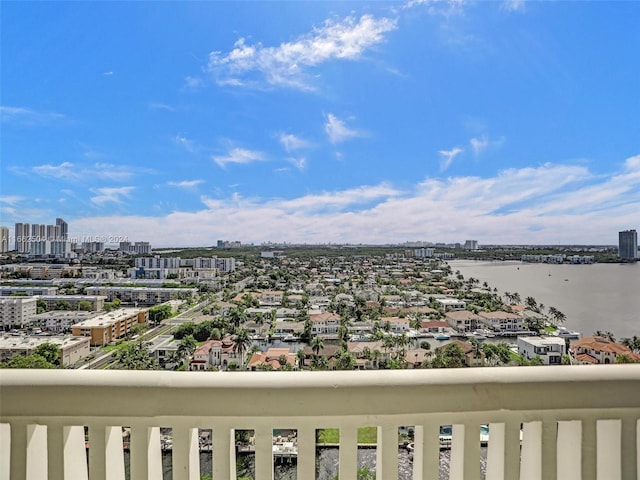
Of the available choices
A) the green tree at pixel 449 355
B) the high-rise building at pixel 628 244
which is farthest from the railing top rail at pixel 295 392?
the high-rise building at pixel 628 244

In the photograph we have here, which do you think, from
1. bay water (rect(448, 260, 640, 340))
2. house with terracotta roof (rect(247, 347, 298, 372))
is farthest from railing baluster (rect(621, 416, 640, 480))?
→ bay water (rect(448, 260, 640, 340))

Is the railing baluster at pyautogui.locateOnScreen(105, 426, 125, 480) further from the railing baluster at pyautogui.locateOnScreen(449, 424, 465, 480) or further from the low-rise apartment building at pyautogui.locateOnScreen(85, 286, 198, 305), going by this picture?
the low-rise apartment building at pyautogui.locateOnScreen(85, 286, 198, 305)

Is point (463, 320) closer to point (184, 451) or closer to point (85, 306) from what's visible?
point (184, 451)

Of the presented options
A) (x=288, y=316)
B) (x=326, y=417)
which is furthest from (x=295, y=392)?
(x=288, y=316)

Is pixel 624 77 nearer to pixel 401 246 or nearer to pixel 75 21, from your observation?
pixel 401 246

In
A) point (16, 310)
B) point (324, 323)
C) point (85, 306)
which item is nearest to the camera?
point (16, 310)

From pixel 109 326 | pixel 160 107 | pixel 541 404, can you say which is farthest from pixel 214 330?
pixel 541 404
